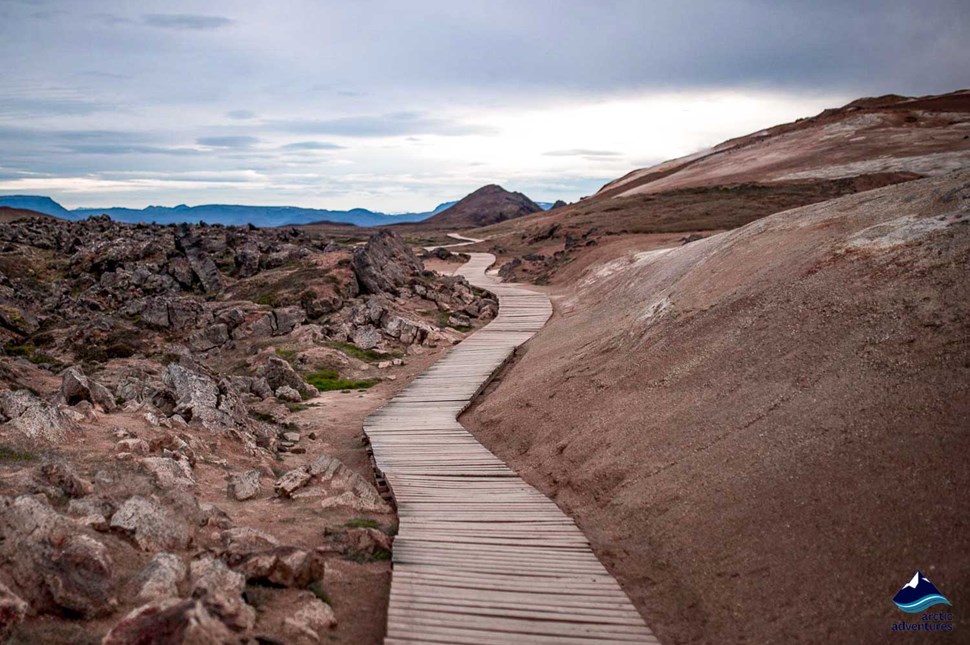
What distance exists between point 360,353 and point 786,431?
13876 mm

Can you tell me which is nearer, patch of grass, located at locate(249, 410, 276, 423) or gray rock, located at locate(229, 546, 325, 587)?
gray rock, located at locate(229, 546, 325, 587)

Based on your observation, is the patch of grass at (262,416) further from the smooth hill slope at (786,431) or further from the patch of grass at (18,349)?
the patch of grass at (18,349)

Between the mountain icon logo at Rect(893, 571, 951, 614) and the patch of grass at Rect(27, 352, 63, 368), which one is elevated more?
the mountain icon logo at Rect(893, 571, 951, 614)

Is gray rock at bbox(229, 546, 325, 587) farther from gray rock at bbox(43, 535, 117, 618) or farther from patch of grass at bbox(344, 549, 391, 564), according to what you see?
gray rock at bbox(43, 535, 117, 618)

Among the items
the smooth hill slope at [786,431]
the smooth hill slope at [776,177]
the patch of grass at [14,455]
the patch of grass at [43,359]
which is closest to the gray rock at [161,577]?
the patch of grass at [14,455]

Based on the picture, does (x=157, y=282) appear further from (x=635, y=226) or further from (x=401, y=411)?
(x=635, y=226)

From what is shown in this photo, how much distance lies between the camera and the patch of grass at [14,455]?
24.9ft

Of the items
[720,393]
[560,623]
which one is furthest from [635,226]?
[560,623]

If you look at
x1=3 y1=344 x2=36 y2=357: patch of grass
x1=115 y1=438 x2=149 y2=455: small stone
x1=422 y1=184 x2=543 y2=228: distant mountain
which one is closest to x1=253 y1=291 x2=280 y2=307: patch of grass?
x1=3 y1=344 x2=36 y2=357: patch of grass

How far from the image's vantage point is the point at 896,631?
4.80 meters

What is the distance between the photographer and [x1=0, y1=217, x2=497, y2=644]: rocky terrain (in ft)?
17.9

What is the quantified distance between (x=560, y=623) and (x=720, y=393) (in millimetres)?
3907

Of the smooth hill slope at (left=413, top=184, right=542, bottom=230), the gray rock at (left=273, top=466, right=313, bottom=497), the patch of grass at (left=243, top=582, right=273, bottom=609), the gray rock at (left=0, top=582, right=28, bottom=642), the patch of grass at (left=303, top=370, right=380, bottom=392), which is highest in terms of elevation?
the smooth hill slope at (left=413, top=184, right=542, bottom=230)

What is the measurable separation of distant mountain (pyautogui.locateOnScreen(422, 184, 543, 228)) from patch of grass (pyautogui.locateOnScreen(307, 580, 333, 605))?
11148 cm
